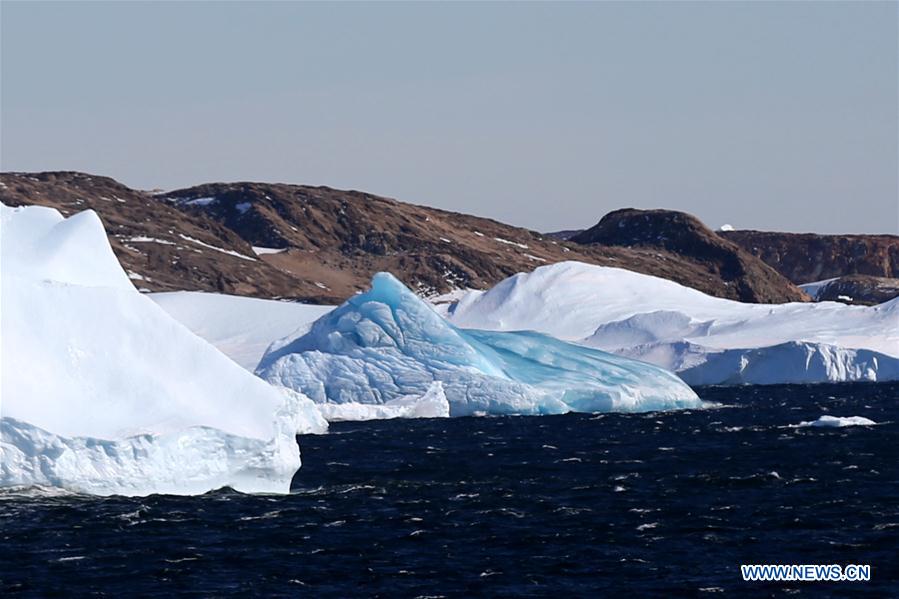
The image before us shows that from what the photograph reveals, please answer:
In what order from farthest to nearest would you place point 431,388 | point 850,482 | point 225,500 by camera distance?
1. point 431,388
2. point 850,482
3. point 225,500

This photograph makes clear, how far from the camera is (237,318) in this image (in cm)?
6381

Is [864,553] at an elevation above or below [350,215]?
below

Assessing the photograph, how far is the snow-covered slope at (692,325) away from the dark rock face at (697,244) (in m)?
57.8

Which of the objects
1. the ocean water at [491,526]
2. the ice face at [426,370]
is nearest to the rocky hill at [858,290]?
the ice face at [426,370]

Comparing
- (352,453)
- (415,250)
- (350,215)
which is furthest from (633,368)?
(350,215)

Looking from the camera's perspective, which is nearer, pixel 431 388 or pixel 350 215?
pixel 431 388

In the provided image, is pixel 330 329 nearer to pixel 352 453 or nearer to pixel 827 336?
pixel 352 453

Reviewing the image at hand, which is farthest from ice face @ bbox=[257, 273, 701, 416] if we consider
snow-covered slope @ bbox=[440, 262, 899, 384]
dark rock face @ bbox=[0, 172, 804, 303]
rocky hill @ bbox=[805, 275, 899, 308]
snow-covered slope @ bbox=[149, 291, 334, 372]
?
rocky hill @ bbox=[805, 275, 899, 308]

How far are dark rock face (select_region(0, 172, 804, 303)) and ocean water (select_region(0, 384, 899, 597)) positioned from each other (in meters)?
73.7

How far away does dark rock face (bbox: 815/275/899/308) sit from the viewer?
127100 mm

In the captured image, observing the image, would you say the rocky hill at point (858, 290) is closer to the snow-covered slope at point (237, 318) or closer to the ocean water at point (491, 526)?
the snow-covered slope at point (237, 318)

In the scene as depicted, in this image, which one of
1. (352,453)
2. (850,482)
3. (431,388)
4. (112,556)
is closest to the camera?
(112,556)

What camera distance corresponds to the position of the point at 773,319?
7125 centimetres

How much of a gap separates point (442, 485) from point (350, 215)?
116 m
